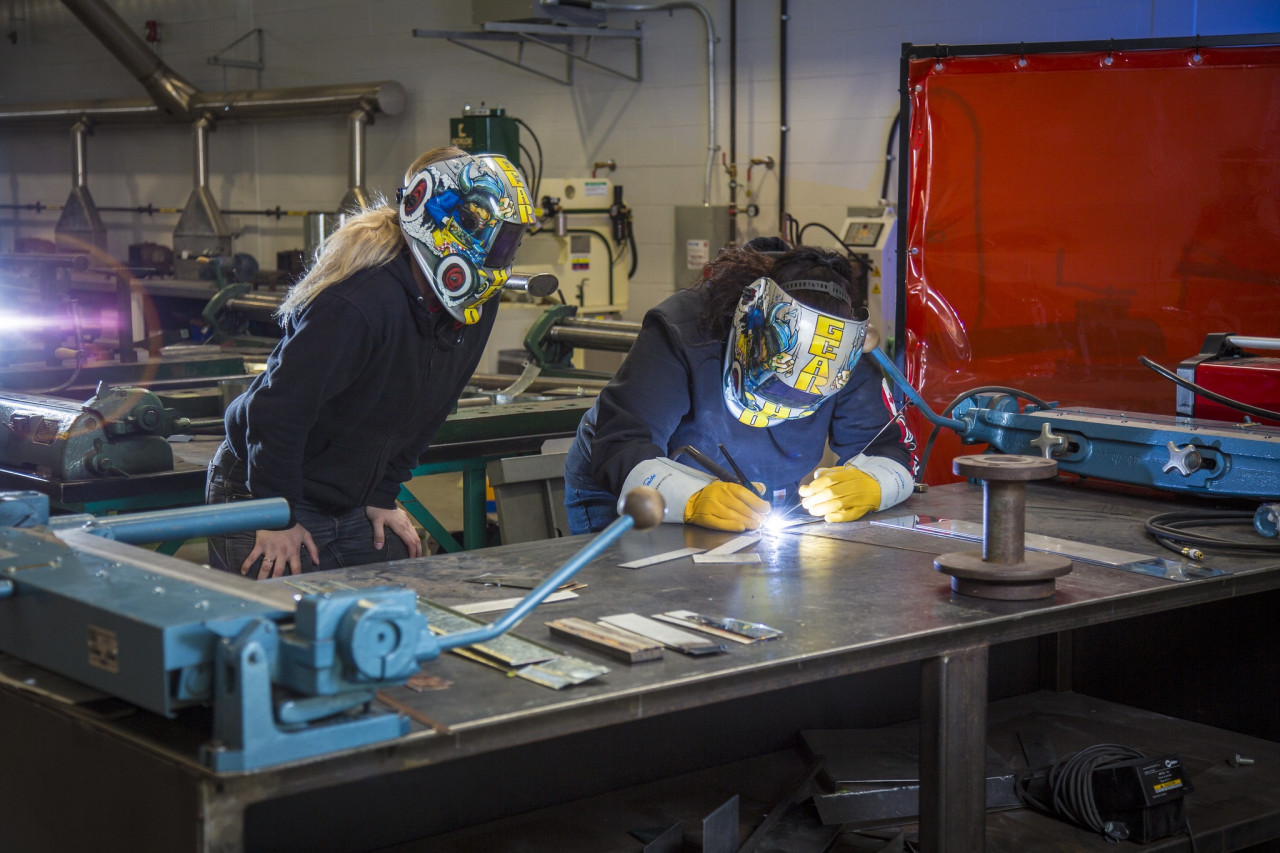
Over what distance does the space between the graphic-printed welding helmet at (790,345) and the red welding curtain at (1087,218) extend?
1.19m

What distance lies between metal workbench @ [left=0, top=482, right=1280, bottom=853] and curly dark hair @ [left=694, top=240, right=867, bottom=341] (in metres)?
0.37

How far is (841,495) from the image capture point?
6.79ft

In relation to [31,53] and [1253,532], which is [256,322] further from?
[31,53]

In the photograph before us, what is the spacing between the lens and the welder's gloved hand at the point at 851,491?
2.07 m

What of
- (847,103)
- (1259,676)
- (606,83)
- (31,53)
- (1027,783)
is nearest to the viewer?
(1027,783)

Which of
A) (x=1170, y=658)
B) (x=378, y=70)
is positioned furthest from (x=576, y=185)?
(x=1170, y=658)

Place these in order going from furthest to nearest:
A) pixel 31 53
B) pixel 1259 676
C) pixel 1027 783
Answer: pixel 31 53 → pixel 1259 676 → pixel 1027 783

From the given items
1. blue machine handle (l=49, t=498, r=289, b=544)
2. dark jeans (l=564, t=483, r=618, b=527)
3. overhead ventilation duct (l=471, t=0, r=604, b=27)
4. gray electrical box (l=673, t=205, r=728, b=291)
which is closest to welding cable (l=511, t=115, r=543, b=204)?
overhead ventilation duct (l=471, t=0, r=604, b=27)

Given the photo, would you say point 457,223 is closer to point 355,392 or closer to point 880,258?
point 355,392

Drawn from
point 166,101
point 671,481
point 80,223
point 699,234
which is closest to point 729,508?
point 671,481

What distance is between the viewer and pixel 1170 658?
242cm

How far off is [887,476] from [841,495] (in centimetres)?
14

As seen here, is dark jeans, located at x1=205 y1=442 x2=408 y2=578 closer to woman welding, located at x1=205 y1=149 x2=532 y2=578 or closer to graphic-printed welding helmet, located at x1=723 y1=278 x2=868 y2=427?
woman welding, located at x1=205 y1=149 x2=532 y2=578

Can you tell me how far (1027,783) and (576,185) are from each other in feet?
13.8
